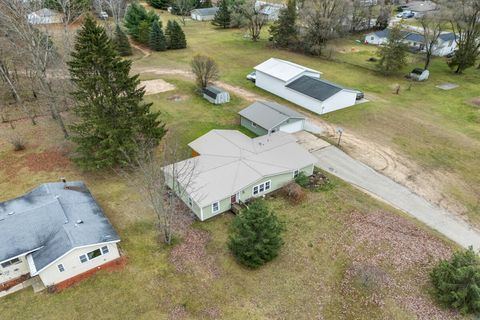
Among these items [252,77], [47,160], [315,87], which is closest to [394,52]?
[315,87]

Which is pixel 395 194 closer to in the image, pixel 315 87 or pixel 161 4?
pixel 315 87

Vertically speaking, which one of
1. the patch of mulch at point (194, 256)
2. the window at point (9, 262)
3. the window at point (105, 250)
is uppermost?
the window at point (9, 262)

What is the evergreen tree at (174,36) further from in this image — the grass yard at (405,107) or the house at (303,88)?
the house at (303,88)

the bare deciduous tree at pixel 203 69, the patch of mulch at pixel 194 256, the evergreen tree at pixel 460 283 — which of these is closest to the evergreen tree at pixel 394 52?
the bare deciduous tree at pixel 203 69

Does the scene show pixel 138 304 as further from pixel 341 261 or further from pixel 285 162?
pixel 285 162

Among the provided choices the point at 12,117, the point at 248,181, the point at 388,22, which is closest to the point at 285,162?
the point at 248,181

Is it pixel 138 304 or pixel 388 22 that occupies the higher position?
pixel 388 22

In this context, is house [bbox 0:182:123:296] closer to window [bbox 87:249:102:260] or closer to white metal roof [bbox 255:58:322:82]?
window [bbox 87:249:102:260]
